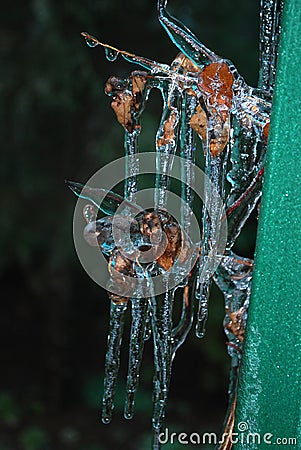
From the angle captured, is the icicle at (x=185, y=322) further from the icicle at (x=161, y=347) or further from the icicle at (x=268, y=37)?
the icicle at (x=268, y=37)

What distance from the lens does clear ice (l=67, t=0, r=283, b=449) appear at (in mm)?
790

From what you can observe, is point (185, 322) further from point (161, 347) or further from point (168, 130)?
point (168, 130)

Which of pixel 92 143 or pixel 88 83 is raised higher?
pixel 88 83

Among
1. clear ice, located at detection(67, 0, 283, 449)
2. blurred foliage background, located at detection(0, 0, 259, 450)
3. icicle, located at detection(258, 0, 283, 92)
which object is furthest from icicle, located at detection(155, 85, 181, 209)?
blurred foliage background, located at detection(0, 0, 259, 450)

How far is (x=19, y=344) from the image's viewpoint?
159 inches

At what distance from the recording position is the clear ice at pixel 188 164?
79cm

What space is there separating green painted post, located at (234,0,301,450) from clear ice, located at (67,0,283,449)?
6 centimetres

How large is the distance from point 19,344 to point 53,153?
1337 mm

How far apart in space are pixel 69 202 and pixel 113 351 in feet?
7.85

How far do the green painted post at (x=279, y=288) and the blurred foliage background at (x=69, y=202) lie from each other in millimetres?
2124

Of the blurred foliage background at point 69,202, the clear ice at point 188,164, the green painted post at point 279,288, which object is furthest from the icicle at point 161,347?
the blurred foliage background at point 69,202

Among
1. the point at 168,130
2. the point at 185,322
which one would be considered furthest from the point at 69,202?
the point at 168,130

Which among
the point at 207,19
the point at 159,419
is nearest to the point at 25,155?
the point at 207,19

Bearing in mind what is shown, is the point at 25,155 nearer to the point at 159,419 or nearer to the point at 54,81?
the point at 54,81
